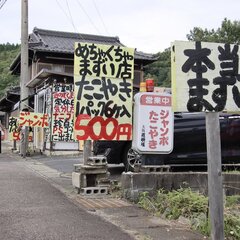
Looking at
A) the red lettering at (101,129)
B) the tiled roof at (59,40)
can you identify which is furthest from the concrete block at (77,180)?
the tiled roof at (59,40)

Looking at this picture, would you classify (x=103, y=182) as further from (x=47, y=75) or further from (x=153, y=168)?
(x=47, y=75)

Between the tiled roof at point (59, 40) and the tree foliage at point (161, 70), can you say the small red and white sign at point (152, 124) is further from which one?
the tree foliage at point (161, 70)

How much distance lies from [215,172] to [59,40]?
24423 mm

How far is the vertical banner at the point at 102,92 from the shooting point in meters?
8.59

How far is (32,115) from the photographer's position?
19.5m

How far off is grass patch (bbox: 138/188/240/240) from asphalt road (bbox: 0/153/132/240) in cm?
103

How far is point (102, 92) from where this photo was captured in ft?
28.6

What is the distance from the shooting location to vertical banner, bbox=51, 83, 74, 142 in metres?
19.3

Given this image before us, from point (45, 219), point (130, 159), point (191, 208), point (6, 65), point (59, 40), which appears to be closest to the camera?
point (45, 219)

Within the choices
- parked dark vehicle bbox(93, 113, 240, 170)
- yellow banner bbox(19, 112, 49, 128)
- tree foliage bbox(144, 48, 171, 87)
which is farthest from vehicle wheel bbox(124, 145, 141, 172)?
tree foliage bbox(144, 48, 171, 87)

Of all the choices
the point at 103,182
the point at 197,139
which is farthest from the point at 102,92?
the point at 197,139

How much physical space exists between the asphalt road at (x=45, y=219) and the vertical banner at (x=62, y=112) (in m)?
10.1

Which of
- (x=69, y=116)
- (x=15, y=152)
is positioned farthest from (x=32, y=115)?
(x=15, y=152)

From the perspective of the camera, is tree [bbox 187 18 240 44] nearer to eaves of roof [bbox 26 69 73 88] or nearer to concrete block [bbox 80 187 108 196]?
eaves of roof [bbox 26 69 73 88]
